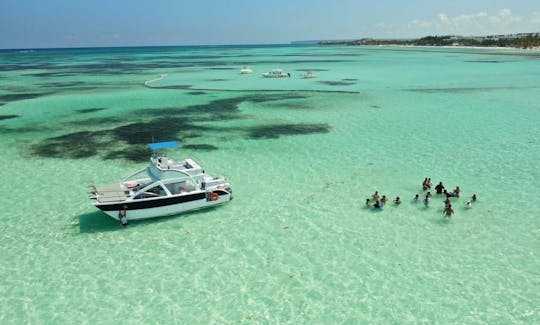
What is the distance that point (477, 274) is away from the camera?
15203 millimetres

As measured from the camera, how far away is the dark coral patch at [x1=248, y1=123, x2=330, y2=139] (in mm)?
34750

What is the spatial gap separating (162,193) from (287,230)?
623 centimetres

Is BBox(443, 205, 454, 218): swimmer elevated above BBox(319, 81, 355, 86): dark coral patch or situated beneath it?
situated beneath

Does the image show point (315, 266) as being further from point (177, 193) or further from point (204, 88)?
point (204, 88)

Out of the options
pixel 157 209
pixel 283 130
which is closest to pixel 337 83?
pixel 283 130

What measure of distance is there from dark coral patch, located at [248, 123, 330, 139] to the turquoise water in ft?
0.86

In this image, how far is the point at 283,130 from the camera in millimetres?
36469

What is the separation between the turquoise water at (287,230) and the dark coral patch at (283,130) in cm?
26

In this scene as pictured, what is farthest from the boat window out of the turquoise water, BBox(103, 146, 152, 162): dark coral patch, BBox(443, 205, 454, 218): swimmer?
BBox(443, 205, 454, 218): swimmer

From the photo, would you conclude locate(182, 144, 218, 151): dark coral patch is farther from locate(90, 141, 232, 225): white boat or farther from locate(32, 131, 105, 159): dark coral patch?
locate(90, 141, 232, 225): white boat

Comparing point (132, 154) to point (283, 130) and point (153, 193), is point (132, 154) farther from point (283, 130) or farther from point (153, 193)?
point (283, 130)

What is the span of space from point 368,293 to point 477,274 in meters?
4.33

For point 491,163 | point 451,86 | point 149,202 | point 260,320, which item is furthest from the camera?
point 451,86

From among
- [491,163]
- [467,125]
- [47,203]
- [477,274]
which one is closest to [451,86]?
[467,125]
